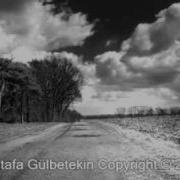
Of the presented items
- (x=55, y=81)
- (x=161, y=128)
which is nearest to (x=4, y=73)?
(x=55, y=81)

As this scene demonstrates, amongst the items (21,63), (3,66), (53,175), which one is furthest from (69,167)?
(21,63)

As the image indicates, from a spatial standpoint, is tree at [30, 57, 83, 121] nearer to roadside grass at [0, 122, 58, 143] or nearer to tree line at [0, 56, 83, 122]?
tree line at [0, 56, 83, 122]

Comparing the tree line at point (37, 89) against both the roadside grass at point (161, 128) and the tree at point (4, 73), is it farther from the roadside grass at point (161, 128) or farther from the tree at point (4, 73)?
the roadside grass at point (161, 128)

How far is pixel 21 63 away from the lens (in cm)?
4391

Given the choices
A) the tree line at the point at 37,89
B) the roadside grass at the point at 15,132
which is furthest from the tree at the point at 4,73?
the roadside grass at the point at 15,132

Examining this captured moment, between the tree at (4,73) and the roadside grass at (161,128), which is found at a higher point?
the tree at (4,73)

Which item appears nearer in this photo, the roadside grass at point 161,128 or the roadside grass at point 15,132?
the roadside grass at point 161,128

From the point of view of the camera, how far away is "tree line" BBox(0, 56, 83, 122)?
137 ft

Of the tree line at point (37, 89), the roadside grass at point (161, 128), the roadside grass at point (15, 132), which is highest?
the tree line at point (37, 89)

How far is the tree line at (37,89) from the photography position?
137ft

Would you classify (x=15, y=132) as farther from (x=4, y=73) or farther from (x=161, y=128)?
(x=4, y=73)

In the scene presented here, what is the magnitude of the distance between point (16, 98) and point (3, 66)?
6.32 m

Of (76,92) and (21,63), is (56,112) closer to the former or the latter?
(76,92)

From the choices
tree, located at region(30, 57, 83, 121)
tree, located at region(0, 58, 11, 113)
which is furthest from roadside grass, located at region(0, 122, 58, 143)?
tree, located at region(30, 57, 83, 121)
